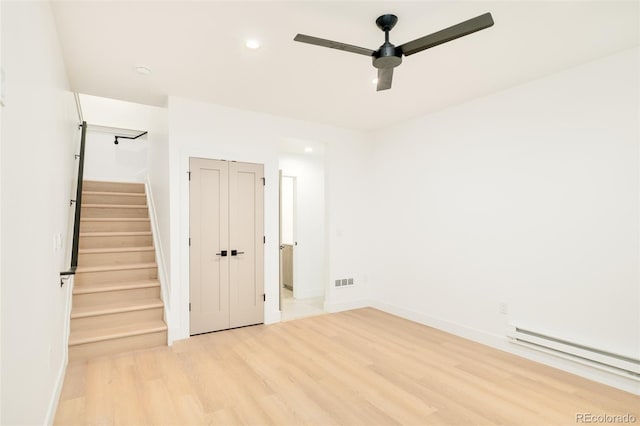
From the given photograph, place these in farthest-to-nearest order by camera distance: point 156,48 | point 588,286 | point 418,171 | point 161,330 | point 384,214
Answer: point 384,214
point 418,171
point 161,330
point 588,286
point 156,48

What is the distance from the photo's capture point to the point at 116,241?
15.1ft

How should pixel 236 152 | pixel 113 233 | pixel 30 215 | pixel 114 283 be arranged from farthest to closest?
1. pixel 113 233
2. pixel 236 152
3. pixel 114 283
4. pixel 30 215

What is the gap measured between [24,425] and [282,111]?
3830 millimetres

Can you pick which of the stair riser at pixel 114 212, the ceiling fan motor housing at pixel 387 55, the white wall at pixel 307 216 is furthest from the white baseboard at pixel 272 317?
the ceiling fan motor housing at pixel 387 55

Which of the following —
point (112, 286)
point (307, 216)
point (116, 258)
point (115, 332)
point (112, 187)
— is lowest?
point (115, 332)

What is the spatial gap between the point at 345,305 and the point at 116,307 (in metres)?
3.06

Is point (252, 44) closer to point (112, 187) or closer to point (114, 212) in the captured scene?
point (114, 212)

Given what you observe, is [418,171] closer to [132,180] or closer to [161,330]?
[161,330]

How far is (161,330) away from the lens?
3.66 metres

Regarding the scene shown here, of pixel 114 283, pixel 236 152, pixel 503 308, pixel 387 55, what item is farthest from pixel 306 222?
pixel 387 55

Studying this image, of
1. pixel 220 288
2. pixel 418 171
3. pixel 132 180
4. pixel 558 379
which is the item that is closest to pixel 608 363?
pixel 558 379

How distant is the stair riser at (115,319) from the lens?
3480 millimetres

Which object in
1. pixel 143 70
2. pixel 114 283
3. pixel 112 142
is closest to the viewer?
pixel 143 70

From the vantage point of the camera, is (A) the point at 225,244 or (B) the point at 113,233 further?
(B) the point at 113,233
